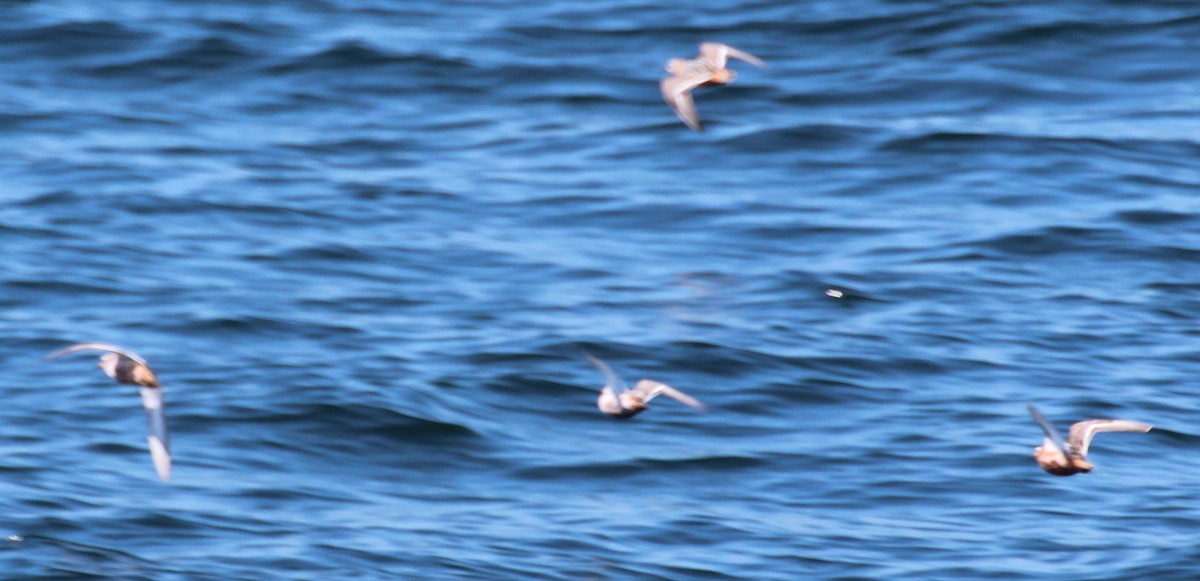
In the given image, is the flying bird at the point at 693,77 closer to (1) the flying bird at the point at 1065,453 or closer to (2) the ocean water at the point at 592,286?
(2) the ocean water at the point at 592,286

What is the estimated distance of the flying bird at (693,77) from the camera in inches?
417

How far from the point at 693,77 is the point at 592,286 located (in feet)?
9.05

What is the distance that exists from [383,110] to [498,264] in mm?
3986

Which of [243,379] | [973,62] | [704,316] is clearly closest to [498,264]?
[704,316]

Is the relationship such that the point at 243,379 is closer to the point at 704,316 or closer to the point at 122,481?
the point at 122,481

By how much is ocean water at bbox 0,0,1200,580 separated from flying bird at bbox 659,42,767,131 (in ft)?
6.18

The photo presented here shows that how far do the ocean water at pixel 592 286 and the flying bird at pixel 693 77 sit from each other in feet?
6.18

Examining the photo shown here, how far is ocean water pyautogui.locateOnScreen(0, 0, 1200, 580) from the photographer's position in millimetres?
9672

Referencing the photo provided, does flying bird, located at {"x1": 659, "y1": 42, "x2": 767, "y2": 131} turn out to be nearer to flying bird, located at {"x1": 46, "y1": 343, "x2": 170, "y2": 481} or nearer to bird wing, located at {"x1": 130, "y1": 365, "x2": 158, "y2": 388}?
flying bird, located at {"x1": 46, "y1": 343, "x2": 170, "y2": 481}

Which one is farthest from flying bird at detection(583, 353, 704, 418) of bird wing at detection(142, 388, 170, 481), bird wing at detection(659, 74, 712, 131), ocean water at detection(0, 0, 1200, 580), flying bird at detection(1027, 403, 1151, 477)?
bird wing at detection(659, 74, 712, 131)

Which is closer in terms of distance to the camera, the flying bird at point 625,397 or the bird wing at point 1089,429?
the bird wing at point 1089,429

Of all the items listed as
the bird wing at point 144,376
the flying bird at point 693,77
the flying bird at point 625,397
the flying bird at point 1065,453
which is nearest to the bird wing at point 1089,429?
the flying bird at point 1065,453

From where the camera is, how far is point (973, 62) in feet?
58.2

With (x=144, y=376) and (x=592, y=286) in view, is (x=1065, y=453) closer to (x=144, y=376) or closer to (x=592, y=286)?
(x=144, y=376)
